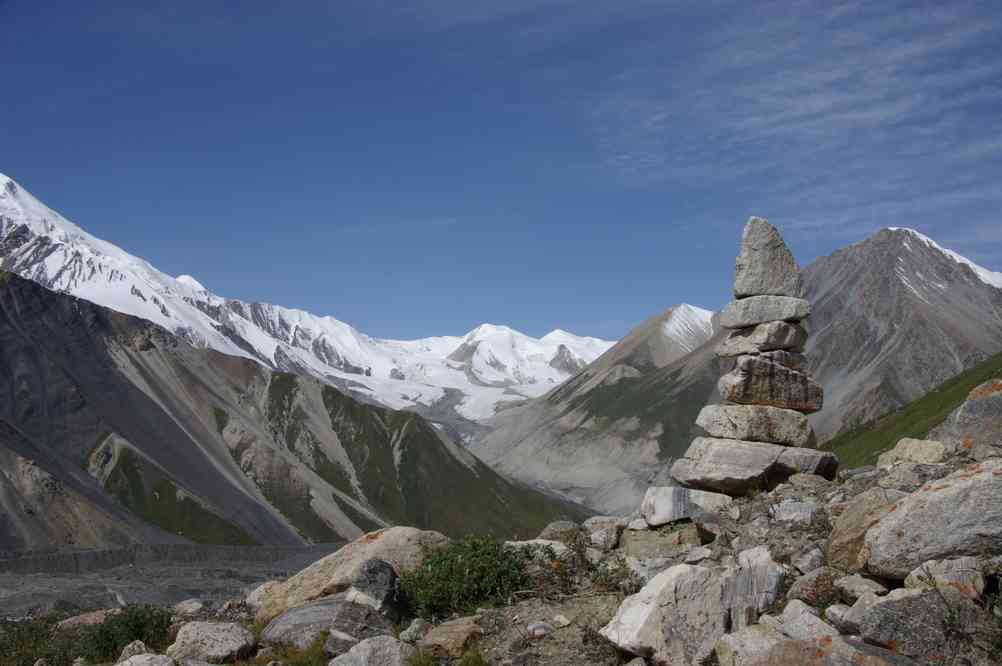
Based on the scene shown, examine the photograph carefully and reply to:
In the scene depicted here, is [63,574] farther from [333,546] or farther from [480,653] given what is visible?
[480,653]

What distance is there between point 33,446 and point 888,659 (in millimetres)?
139010

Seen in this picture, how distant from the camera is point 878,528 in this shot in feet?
45.7

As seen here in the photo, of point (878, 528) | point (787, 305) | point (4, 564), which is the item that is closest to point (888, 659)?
point (878, 528)

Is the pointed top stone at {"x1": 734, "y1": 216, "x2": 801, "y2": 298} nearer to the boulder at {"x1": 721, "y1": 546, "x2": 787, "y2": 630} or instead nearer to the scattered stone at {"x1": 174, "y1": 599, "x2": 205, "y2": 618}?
the boulder at {"x1": 721, "y1": 546, "x2": 787, "y2": 630}

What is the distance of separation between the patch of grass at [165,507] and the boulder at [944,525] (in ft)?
442

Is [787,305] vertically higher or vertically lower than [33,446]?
higher

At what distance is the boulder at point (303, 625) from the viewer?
1645cm

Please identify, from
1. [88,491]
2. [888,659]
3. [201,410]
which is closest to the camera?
[888,659]

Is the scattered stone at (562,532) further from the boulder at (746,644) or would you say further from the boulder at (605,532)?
the boulder at (746,644)

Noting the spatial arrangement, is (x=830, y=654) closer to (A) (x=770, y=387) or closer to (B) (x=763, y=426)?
(B) (x=763, y=426)

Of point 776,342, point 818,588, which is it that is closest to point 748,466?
point 776,342

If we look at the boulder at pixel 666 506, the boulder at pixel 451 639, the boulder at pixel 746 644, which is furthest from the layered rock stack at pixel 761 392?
the boulder at pixel 746 644

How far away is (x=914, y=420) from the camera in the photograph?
93812 millimetres

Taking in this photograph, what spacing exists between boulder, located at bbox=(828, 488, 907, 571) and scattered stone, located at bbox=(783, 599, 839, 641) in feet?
6.39
